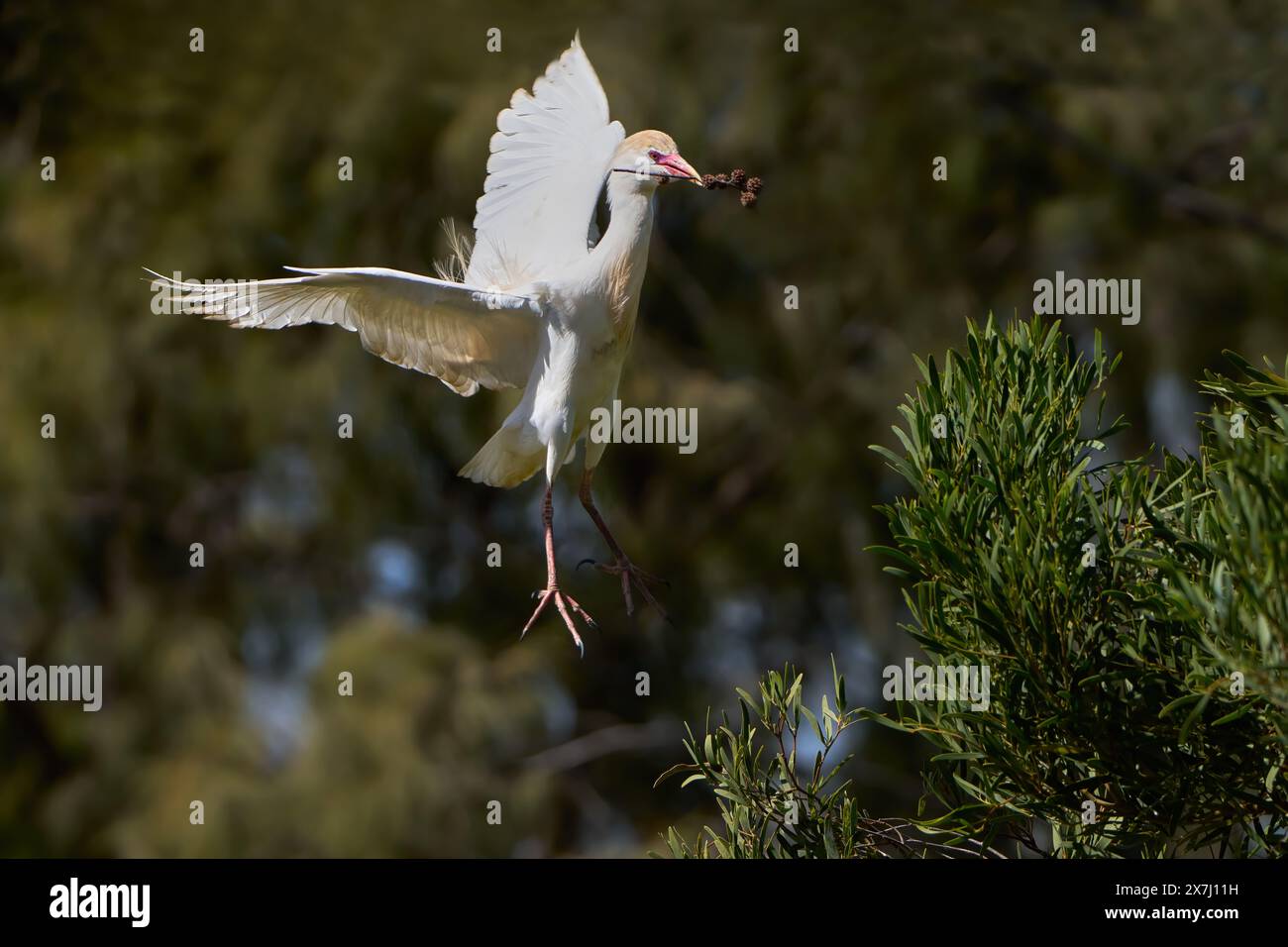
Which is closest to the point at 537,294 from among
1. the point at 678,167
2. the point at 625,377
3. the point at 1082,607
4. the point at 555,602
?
the point at 678,167

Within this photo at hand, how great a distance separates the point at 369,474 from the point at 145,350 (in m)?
0.73

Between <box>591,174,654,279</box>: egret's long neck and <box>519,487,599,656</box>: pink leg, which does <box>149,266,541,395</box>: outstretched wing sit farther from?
<box>519,487,599,656</box>: pink leg

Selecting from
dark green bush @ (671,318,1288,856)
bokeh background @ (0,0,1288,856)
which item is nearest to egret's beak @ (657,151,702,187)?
dark green bush @ (671,318,1288,856)

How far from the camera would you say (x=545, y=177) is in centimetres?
161

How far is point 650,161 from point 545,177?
0.91 ft

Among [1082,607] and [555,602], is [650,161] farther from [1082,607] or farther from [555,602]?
[1082,607]

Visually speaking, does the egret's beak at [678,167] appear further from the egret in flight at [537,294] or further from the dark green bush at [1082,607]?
the dark green bush at [1082,607]

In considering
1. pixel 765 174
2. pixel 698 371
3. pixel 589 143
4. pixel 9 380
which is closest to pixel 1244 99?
pixel 765 174

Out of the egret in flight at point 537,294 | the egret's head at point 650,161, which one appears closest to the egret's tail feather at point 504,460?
the egret in flight at point 537,294

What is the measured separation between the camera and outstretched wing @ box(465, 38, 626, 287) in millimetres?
1554

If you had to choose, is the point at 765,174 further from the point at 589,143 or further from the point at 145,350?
the point at 589,143

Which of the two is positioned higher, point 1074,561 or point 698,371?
point 698,371

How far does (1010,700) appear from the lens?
101 centimetres

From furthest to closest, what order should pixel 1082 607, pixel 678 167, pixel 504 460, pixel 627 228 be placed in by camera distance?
pixel 504 460, pixel 627 228, pixel 678 167, pixel 1082 607
